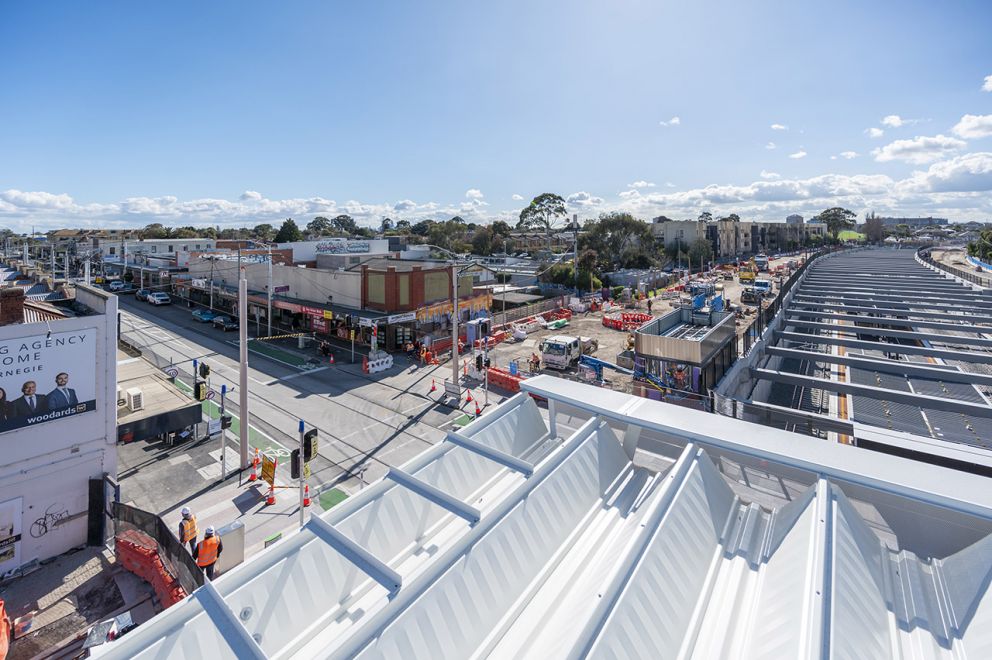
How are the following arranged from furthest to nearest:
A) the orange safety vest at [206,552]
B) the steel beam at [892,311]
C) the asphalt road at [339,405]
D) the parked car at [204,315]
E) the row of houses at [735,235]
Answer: the row of houses at [735,235]
the parked car at [204,315]
the steel beam at [892,311]
the asphalt road at [339,405]
the orange safety vest at [206,552]

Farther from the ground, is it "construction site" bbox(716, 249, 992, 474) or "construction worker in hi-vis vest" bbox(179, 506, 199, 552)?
"construction site" bbox(716, 249, 992, 474)

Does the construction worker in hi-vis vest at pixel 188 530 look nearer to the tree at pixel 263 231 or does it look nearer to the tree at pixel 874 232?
the tree at pixel 263 231

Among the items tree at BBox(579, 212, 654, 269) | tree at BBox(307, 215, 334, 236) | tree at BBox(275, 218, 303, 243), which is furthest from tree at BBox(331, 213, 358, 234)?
tree at BBox(579, 212, 654, 269)

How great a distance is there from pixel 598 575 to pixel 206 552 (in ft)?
29.6

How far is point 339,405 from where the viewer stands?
22312 millimetres

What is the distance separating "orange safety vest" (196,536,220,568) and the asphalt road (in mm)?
4957

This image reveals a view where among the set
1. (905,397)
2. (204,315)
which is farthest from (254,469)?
(204,315)

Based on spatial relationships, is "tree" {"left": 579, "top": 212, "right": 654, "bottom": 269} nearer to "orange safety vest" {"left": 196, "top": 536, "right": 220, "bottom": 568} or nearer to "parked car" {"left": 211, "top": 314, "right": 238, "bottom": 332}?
"parked car" {"left": 211, "top": 314, "right": 238, "bottom": 332}

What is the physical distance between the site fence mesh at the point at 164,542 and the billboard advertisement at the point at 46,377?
9.47ft

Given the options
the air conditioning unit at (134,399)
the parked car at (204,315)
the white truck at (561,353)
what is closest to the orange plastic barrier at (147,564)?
the air conditioning unit at (134,399)

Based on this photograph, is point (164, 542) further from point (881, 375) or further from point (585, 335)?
point (585, 335)

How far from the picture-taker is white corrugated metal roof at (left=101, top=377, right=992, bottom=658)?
4.08m

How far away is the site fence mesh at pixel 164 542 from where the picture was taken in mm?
9344

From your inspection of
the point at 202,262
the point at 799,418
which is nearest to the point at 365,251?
the point at 202,262
